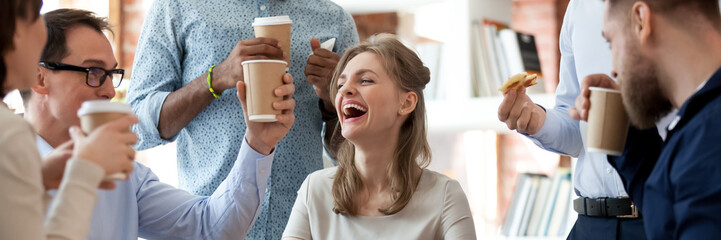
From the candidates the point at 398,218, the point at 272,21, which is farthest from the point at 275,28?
the point at 398,218

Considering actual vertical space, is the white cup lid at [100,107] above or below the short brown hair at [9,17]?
below

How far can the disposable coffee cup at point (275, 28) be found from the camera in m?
1.99

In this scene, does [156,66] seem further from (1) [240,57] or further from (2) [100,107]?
(2) [100,107]

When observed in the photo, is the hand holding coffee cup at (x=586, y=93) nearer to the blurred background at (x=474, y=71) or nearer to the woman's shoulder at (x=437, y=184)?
the woman's shoulder at (x=437, y=184)

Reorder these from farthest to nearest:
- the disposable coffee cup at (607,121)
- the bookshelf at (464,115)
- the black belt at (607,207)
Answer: the bookshelf at (464,115) < the black belt at (607,207) < the disposable coffee cup at (607,121)

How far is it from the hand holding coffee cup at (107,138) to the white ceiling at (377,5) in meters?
2.15

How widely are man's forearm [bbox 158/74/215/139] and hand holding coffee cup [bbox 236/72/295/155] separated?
0.87 ft

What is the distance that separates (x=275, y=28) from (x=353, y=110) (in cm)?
37

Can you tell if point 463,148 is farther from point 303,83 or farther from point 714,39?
point 714,39

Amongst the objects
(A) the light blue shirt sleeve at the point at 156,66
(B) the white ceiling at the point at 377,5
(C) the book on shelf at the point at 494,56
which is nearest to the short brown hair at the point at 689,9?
(A) the light blue shirt sleeve at the point at 156,66

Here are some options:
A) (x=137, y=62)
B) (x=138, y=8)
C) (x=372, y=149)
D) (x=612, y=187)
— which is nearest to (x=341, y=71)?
(x=372, y=149)

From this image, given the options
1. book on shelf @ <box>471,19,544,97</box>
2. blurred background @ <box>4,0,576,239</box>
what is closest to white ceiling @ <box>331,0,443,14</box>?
blurred background @ <box>4,0,576,239</box>

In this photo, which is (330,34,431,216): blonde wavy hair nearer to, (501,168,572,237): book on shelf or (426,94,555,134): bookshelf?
(426,94,555,134): bookshelf

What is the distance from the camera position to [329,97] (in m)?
2.27
